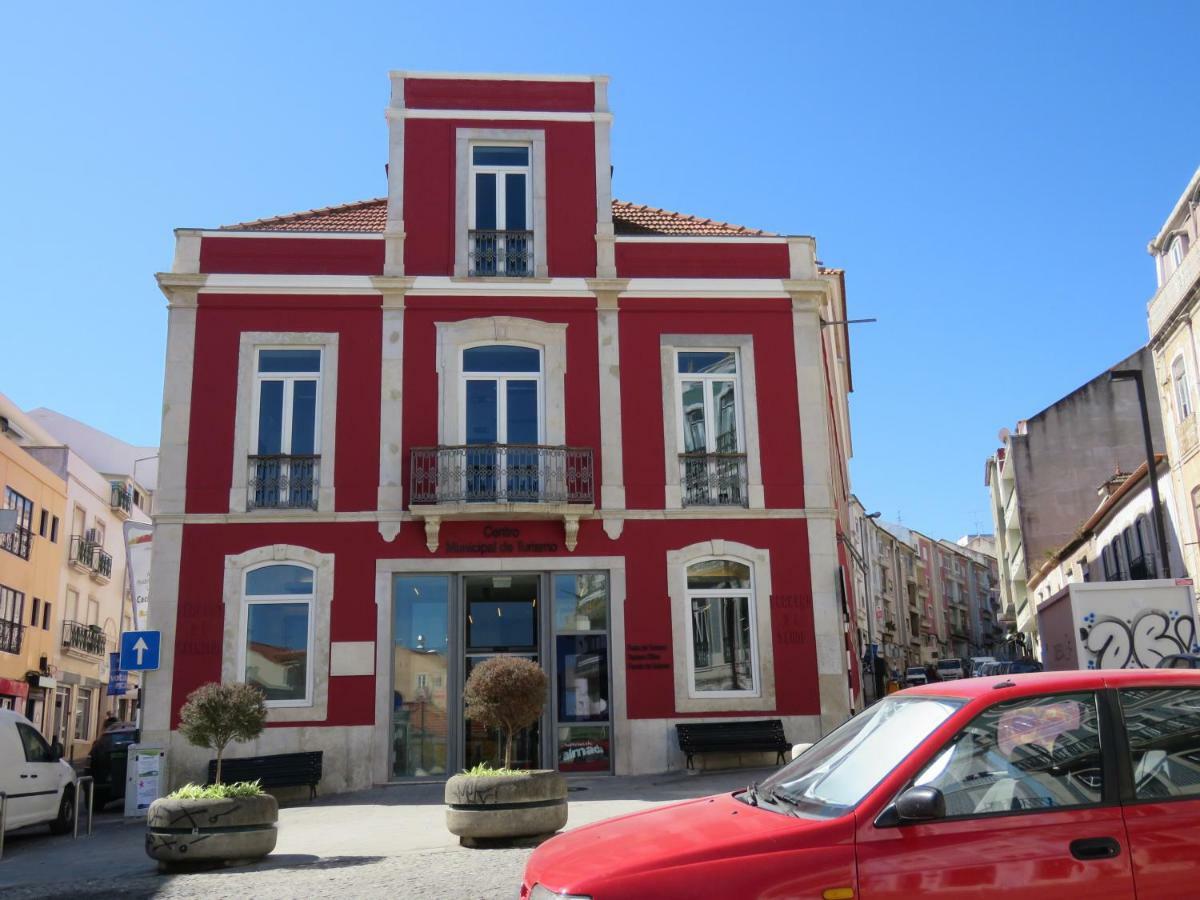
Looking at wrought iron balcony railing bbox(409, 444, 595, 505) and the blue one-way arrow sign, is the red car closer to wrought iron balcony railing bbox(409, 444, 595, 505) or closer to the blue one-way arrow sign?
wrought iron balcony railing bbox(409, 444, 595, 505)

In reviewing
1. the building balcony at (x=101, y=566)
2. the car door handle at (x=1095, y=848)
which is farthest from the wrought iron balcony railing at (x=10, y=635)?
the car door handle at (x=1095, y=848)

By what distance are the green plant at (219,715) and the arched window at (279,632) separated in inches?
228

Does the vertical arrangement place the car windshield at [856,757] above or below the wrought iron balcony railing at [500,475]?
below

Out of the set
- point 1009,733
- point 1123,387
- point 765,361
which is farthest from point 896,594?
point 1009,733

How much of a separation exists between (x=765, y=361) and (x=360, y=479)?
23.0 ft

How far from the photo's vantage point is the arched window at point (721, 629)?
17.7 meters

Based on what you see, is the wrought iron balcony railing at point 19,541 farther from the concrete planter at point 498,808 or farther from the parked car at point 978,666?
the parked car at point 978,666

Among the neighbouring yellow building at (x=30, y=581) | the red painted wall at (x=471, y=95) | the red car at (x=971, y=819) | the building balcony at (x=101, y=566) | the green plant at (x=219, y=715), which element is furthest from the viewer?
the building balcony at (x=101, y=566)

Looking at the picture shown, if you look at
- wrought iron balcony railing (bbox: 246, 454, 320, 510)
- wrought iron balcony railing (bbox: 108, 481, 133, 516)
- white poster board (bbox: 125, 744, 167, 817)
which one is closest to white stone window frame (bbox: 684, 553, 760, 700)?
wrought iron balcony railing (bbox: 246, 454, 320, 510)

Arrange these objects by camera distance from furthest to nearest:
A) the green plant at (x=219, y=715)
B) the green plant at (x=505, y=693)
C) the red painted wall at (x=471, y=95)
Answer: the red painted wall at (x=471, y=95) → the green plant at (x=219, y=715) → the green plant at (x=505, y=693)

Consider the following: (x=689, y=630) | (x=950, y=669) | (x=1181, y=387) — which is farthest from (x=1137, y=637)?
(x=950, y=669)

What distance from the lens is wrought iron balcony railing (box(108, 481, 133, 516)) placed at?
147 ft

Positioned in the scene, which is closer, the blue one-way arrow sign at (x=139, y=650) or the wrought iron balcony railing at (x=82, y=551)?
the blue one-way arrow sign at (x=139, y=650)

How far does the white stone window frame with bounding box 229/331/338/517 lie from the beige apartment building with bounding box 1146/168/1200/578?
56.2 ft
